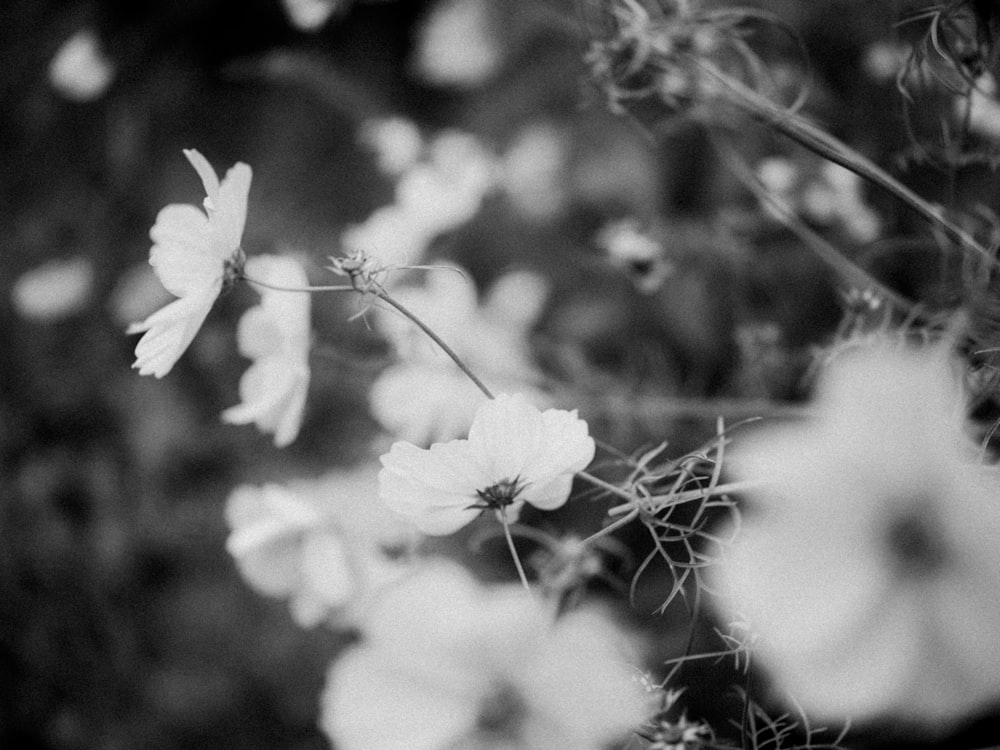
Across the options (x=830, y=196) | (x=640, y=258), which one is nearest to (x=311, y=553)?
(x=640, y=258)

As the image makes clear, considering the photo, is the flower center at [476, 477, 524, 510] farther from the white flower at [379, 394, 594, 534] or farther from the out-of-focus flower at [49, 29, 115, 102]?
the out-of-focus flower at [49, 29, 115, 102]

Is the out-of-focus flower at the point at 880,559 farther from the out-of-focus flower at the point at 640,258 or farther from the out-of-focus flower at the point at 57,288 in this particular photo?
the out-of-focus flower at the point at 57,288

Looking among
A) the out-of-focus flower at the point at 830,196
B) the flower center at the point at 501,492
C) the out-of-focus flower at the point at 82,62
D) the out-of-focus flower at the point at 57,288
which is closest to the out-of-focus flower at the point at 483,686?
the flower center at the point at 501,492

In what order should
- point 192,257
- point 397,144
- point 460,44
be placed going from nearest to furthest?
point 192,257 → point 397,144 → point 460,44

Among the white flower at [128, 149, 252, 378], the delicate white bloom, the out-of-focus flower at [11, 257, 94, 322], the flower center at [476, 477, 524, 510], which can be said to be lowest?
the out-of-focus flower at [11, 257, 94, 322]

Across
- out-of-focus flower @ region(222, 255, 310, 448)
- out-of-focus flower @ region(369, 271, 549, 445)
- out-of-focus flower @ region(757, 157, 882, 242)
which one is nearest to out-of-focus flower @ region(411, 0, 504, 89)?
out-of-focus flower @ region(369, 271, 549, 445)

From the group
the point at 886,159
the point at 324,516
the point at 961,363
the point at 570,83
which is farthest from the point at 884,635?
the point at 570,83

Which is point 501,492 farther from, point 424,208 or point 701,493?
point 424,208
